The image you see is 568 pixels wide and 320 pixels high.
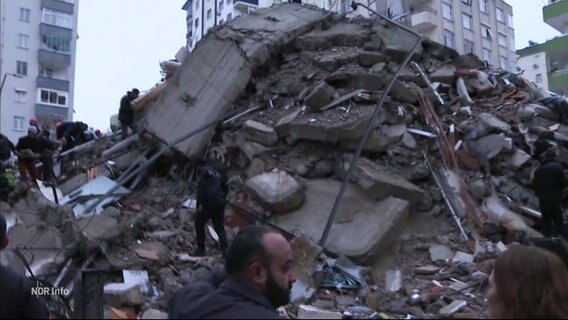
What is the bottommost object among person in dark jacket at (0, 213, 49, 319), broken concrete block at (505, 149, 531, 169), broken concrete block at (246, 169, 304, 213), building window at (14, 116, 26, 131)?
person in dark jacket at (0, 213, 49, 319)

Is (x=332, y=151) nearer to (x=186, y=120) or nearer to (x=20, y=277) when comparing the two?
(x=186, y=120)

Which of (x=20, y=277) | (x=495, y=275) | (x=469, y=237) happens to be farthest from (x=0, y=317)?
(x=469, y=237)

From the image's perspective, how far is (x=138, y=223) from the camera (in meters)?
8.24

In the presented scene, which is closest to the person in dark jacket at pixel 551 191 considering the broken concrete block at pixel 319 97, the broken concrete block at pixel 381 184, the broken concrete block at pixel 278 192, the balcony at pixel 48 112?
the broken concrete block at pixel 381 184

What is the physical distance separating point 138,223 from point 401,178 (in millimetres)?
3786

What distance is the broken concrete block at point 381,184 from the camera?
27.5 feet

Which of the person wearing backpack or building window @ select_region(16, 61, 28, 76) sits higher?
building window @ select_region(16, 61, 28, 76)

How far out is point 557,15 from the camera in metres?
26.3

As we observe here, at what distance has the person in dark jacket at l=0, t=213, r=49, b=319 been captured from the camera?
2578 millimetres

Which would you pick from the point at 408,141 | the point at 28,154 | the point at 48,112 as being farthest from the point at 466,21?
the point at 28,154

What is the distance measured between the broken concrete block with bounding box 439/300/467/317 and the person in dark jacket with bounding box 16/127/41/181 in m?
6.84

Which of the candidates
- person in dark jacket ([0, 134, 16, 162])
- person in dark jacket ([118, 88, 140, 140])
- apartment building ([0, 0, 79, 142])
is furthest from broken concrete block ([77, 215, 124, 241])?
apartment building ([0, 0, 79, 142])

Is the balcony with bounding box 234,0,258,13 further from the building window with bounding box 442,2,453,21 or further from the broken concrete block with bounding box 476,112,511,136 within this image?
the broken concrete block with bounding box 476,112,511,136

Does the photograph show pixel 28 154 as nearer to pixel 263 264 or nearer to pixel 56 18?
pixel 263 264
